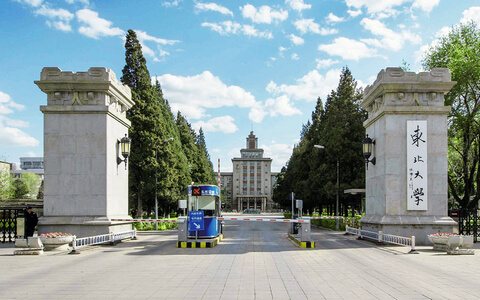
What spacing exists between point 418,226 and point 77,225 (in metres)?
14.5

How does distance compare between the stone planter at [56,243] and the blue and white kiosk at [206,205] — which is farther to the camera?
the blue and white kiosk at [206,205]

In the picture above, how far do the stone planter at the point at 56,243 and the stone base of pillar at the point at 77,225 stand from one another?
1841 mm

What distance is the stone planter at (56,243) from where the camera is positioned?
637 inches

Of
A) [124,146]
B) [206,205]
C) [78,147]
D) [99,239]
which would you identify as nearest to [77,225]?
[99,239]

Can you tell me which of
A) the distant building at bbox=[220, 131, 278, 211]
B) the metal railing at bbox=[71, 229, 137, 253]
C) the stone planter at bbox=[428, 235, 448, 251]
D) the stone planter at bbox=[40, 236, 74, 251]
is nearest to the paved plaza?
the stone planter at bbox=[428, 235, 448, 251]

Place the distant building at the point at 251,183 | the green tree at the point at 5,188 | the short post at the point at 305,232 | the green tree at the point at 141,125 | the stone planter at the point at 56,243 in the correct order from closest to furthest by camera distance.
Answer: the stone planter at the point at 56,243 → the short post at the point at 305,232 → the green tree at the point at 141,125 → the green tree at the point at 5,188 → the distant building at the point at 251,183

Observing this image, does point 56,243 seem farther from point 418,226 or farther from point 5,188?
point 5,188

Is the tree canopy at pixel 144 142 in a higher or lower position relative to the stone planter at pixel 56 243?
higher

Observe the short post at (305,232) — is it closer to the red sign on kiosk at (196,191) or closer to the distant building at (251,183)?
the red sign on kiosk at (196,191)

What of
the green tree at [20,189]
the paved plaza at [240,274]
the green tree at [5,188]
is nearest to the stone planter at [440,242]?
the paved plaza at [240,274]

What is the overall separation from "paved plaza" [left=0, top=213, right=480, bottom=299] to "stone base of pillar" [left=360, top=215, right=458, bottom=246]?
1.96m

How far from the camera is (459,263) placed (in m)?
13.2

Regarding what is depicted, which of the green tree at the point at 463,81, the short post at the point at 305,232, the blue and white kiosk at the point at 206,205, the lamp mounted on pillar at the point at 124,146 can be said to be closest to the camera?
the short post at the point at 305,232

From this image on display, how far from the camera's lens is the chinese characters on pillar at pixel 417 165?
1878 centimetres
